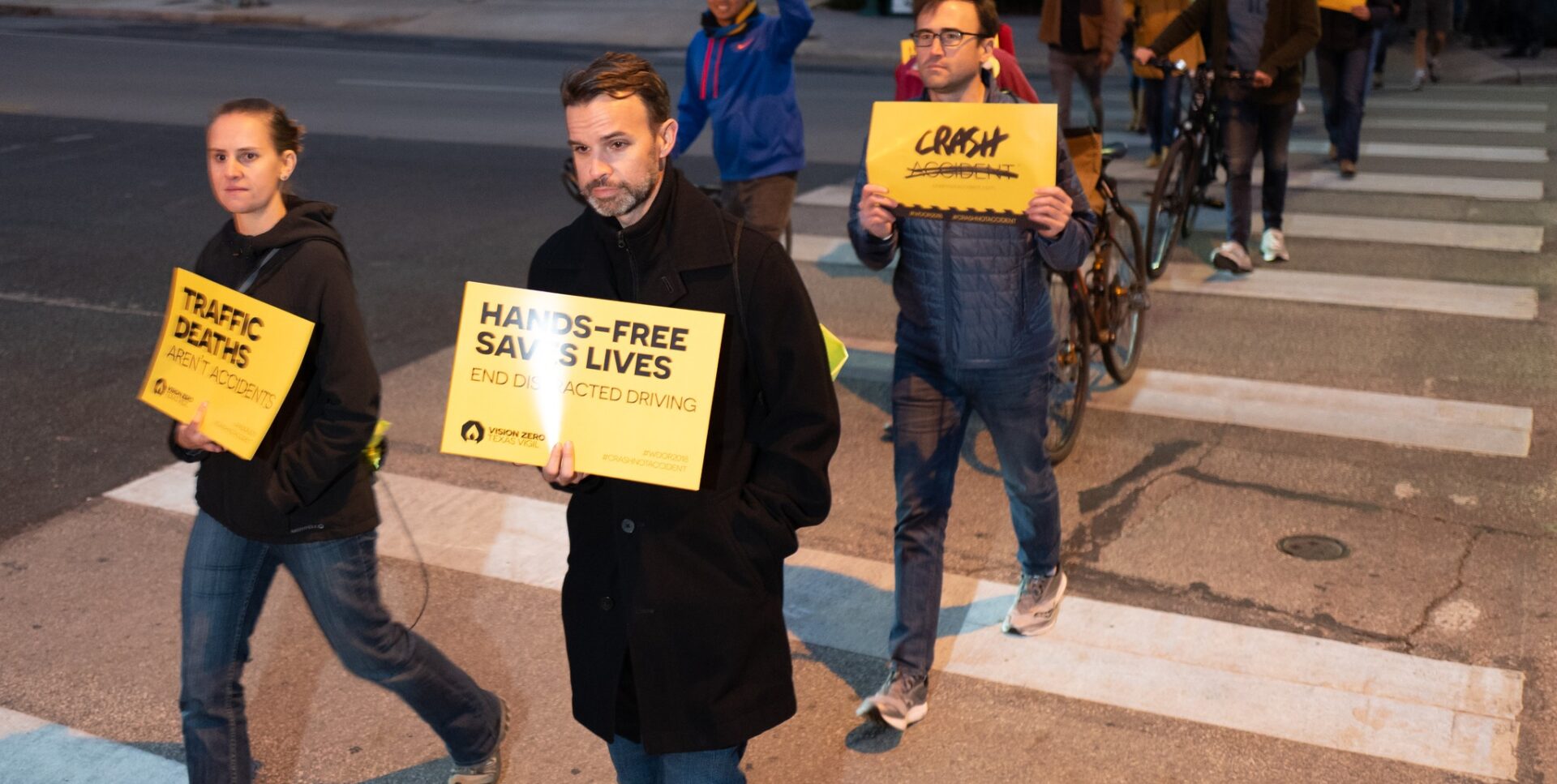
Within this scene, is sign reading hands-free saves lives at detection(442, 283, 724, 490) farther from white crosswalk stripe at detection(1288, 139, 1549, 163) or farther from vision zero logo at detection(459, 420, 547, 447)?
white crosswalk stripe at detection(1288, 139, 1549, 163)

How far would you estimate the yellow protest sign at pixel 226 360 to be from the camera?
11.5ft

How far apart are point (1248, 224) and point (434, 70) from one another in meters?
13.8

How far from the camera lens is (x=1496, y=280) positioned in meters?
9.66

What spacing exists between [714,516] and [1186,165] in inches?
313

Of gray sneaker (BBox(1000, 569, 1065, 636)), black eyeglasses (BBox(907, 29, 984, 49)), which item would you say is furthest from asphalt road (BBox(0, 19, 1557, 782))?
black eyeglasses (BBox(907, 29, 984, 49))

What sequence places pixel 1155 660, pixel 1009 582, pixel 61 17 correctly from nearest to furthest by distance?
pixel 1155 660
pixel 1009 582
pixel 61 17

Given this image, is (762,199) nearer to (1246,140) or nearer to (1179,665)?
(1179,665)

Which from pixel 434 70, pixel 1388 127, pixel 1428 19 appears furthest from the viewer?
pixel 434 70

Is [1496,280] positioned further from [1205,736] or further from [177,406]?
[177,406]

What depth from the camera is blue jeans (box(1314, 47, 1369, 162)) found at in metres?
12.2

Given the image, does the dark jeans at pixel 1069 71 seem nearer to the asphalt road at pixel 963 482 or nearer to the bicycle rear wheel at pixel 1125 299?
the asphalt road at pixel 963 482

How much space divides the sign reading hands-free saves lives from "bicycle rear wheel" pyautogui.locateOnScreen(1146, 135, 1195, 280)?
22.9 ft

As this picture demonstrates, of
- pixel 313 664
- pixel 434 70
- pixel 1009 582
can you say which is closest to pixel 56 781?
pixel 313 664

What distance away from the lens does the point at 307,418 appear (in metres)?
3.65
